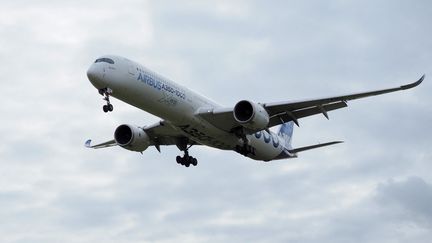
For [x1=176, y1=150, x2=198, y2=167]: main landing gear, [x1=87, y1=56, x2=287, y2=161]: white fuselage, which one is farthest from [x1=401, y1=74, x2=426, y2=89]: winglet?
[x1=176, y1=150, x2=198, y2=167]: main landing gear

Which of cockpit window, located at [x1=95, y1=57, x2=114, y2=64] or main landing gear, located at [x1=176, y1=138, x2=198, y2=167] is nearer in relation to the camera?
cockpit window, located at [x1=95, y1=57, x2=114, y2=64]

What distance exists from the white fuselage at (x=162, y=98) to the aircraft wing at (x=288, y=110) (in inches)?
17.7

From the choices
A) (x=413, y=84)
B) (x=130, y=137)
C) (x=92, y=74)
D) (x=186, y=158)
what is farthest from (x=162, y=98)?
(x=413, y=84)

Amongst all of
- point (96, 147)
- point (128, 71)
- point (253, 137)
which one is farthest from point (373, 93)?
point (96, 147)

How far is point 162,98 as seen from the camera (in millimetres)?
43844

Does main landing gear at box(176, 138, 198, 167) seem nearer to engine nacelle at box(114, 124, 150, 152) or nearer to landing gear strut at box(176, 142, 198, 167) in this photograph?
landing gear strut at box(176, 142, 198, 167)

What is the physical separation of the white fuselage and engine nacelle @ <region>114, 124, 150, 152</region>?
312 cm

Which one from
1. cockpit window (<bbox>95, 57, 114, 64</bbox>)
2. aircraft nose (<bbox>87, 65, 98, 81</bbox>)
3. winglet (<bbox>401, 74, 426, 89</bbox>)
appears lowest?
winglet (<bbox>401, 74, 426, 89</bbox>)

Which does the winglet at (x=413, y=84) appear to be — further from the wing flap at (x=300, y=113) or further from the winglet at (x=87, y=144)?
the winglet at (x=87, y=144)

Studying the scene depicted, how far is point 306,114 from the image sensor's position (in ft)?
156

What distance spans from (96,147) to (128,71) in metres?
12.9

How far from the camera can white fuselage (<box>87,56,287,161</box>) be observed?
139ft

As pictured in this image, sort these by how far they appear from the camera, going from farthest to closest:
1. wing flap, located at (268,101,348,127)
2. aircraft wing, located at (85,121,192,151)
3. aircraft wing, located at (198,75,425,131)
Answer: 1. aircraft wing, located at (85,121,192,151)
2. wing flap, located at (268,101,348,127)
3. aircraft wing, located at (198,75,425,131)

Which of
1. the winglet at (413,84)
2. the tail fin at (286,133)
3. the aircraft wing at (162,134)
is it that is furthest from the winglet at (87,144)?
the winglet at (413,84)
